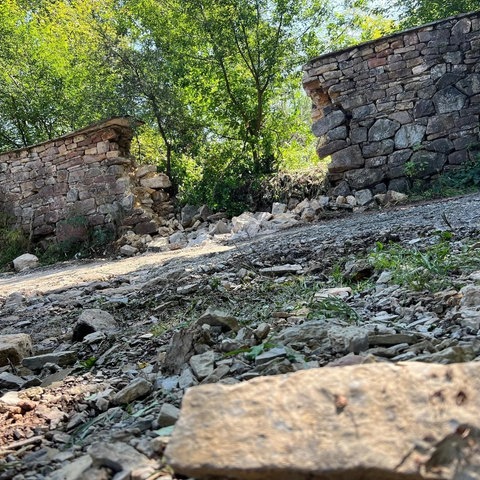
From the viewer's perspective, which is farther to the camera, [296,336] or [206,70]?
[206,70]

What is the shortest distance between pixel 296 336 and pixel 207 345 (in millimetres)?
372

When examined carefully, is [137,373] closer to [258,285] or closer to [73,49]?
[258,285]

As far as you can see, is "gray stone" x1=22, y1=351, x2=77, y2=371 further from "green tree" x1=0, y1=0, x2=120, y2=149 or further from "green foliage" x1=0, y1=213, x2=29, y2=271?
"green tree" x1=0, y1=0, x2=120, y2=149

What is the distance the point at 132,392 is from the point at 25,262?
772cm

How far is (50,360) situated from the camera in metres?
2.20

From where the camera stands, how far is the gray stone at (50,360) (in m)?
2.18

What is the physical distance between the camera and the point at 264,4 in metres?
8.62

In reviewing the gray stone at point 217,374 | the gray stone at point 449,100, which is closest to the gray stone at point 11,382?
the gray stone at point 217,374

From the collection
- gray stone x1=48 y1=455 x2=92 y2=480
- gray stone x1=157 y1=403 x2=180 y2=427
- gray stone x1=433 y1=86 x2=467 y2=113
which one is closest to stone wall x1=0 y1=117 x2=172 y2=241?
gray stone x1=433 y1=86 x2=467 y2=113

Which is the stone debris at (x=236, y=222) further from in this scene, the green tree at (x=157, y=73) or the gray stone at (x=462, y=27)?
the gray stone at (x=462, y=27)

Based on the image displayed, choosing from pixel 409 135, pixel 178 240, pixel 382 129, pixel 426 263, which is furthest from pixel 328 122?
pixel 426 263

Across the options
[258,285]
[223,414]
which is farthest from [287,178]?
[223,414]

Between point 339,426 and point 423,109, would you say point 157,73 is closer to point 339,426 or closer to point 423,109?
point 423,109

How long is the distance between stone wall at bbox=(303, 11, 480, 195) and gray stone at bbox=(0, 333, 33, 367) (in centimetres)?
594
